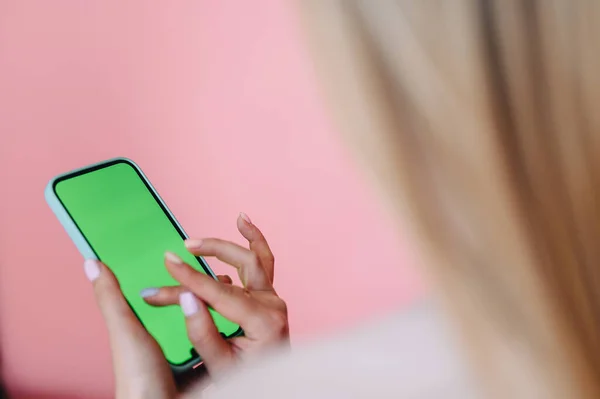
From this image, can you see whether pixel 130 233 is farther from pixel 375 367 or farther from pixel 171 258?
pixel 375 367

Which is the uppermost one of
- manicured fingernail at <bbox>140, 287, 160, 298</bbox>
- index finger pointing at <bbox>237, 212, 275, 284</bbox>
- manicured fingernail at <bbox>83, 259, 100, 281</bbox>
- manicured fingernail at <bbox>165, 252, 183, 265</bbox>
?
manicured fingernail at <bbox>83, 259, 100, 281</bbox>

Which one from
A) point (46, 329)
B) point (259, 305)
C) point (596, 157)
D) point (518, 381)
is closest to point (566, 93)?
point (596, 157)

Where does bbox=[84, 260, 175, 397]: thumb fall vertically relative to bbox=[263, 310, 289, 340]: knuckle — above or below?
above

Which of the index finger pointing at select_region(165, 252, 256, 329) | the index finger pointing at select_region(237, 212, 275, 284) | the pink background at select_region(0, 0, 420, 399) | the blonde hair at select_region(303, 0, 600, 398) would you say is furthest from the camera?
the pink background at select_region(0, 0, 420, 399)

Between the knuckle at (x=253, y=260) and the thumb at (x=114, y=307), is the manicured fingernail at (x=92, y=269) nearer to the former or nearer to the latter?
the thumb at (x=114, y=307)

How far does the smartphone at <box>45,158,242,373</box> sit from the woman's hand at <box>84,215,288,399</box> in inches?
1.1

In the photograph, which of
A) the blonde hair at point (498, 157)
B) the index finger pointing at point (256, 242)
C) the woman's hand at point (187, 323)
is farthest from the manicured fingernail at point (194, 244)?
the blonde hair at point (498, 157)

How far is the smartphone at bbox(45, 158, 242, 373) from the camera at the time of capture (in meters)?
0.47

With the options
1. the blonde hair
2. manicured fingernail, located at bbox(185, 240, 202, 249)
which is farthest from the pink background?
the blonde hair

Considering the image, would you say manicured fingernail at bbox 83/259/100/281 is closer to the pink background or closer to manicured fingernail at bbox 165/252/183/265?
manicured fingernail at bbox 165/252/183/265

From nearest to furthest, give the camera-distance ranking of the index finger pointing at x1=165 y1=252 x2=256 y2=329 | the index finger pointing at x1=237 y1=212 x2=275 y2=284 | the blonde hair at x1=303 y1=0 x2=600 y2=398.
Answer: the blonde hair at x1=303 y1=0 x2=600 y2=398
the index finger pointing at x1=165 y1=252 x2=256 y2=329
the index finger pointing at x1=237 y1=212 x2=275 y2=284

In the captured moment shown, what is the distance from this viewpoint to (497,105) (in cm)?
26

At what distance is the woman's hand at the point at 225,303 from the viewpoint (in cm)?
41

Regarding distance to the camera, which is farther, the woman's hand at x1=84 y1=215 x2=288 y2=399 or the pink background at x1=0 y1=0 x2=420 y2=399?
the pink background at x1=0 y1=0 x2=420 y2=399
